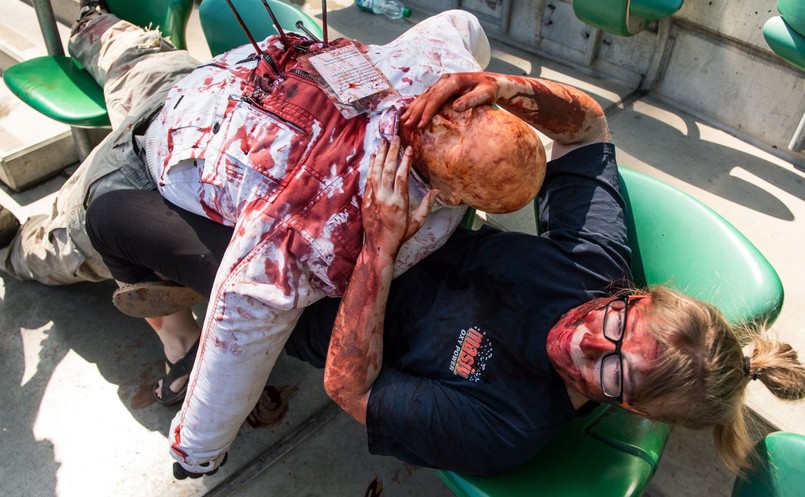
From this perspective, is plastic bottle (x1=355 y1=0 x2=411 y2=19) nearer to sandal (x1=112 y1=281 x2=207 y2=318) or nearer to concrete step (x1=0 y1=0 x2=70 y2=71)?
concrete step (x1=0 y1=0 x2=70 y2=71)

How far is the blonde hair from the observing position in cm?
137

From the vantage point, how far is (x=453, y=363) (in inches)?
63.3

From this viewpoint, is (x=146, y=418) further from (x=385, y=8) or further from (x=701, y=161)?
(x=385, y=8)

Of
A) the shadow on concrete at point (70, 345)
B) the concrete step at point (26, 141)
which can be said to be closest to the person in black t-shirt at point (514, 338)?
the shadow on concrete at point (70, 345)

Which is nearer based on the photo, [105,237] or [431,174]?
[431,174]

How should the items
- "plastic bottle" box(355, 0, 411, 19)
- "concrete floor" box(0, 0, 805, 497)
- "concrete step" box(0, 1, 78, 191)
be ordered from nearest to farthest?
"concrete floor" box(0, 0, 805, 497) < "concrete step" box(0, 1, 78, 191) < "plastic bottle" box(355, 0, 411, 19)

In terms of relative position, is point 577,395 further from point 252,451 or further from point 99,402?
point 99,402

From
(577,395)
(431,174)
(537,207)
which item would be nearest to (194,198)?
(431,174)

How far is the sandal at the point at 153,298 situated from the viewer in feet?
6.26

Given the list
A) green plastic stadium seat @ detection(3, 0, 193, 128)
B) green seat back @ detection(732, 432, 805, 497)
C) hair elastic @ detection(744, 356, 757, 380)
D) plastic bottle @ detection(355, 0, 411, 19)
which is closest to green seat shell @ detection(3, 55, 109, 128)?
green plastic stadium seat @ detection(3, 0, 193, 128)

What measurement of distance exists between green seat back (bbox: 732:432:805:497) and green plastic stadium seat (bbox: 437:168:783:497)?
22 centimetres

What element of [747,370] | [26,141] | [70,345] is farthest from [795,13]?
A: [26,141]

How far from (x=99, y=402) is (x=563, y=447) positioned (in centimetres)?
159

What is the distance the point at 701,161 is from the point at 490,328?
2.11 metres
